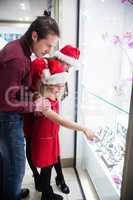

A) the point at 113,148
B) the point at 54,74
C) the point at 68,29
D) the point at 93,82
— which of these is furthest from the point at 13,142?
the point at 68,29

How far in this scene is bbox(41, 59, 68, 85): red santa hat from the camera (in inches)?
46.7

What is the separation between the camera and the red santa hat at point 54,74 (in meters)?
1.19

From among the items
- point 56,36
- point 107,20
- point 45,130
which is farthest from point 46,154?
point 107,20

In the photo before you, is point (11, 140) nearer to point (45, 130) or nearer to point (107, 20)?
point (45, 130)

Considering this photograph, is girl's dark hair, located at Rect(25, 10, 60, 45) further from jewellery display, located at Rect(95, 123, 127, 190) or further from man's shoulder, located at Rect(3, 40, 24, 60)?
jewellery display, located at Rect(95, 123, 127, 190)

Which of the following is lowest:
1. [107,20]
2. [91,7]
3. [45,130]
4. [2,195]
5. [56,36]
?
[2,195]

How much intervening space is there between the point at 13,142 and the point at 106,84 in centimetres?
84

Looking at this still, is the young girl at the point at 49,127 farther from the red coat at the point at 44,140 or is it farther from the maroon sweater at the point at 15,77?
the maroon sweater at the point at 15,77

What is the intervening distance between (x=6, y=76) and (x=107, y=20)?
Result: 3.10 ft

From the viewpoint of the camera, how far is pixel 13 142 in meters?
1.18

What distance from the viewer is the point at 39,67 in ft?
4.12

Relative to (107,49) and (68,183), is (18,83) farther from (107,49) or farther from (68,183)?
(68,183)

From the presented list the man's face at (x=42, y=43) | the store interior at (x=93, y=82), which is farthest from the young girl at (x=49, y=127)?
the store interior at (x=93, y=82)

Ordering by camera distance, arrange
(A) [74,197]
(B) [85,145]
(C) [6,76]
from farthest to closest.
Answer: (B) [85,145] < (A) [74,197] < (C) [6,76]
